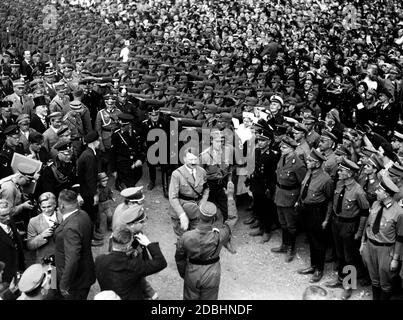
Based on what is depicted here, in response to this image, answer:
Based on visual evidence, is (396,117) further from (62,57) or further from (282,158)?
(62,57)

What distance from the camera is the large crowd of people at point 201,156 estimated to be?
4668 millimetres

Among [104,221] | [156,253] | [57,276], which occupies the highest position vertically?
[156,253]

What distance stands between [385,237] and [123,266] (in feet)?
9.72

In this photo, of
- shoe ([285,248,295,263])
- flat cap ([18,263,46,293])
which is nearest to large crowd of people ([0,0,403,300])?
flat cap ([18,263,46,293])

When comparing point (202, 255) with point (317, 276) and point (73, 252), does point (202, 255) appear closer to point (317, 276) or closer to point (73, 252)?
point (73, 252)

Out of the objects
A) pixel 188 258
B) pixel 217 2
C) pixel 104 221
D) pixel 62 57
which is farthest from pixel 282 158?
pixel 217 2

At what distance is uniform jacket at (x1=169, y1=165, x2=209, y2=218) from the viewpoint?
6.33 meters

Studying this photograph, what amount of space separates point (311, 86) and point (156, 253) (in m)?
6.49

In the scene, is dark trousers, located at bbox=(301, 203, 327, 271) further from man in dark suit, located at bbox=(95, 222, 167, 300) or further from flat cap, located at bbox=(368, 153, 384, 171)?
man in dark suit, located at bbox=(95, 222, 167, 300)

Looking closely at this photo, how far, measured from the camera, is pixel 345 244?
233 inches

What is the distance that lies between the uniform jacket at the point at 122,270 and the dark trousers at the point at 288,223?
9.63 ft

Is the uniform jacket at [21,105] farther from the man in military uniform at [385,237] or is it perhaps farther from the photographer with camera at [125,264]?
the man in military uniform at [385,237]

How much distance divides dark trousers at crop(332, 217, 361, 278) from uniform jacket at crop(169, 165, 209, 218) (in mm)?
1807

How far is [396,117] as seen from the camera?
843 centimetres
